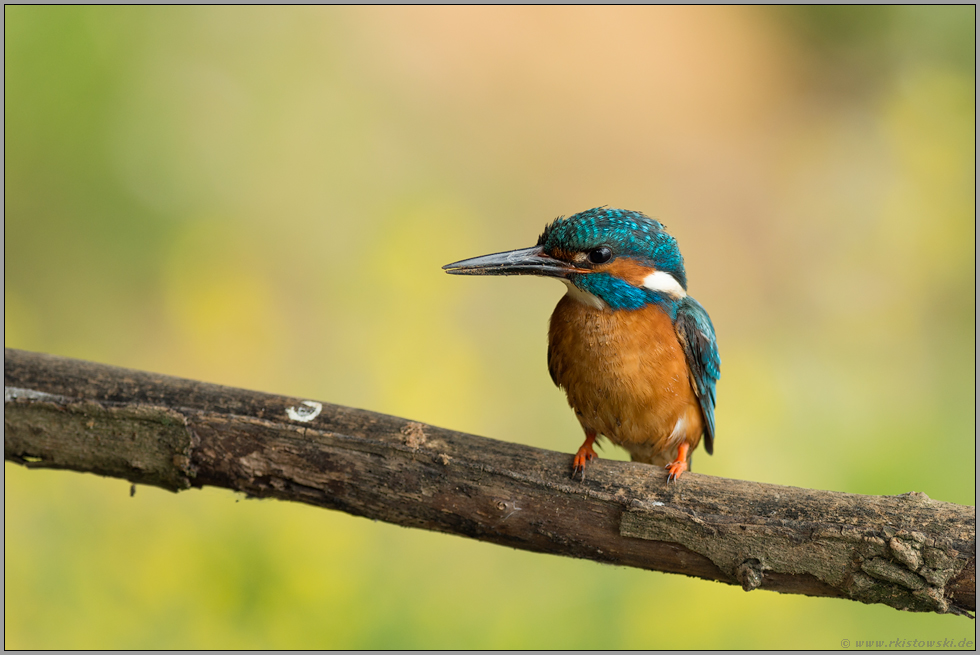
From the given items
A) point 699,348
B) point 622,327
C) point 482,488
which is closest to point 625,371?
point 622,327

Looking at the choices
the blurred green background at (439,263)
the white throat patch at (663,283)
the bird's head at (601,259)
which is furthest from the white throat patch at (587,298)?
the blurred green background at (439,263)

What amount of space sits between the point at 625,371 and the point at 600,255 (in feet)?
1.01

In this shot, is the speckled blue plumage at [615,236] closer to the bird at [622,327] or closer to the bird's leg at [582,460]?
the bird at [622,327]

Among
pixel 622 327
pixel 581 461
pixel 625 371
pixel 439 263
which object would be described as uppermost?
pixel 439 263

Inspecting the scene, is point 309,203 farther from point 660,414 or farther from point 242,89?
point 660,414

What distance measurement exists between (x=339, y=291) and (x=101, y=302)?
0.95 meters

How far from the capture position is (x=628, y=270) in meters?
1.86

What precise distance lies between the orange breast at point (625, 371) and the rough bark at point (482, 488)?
218mm

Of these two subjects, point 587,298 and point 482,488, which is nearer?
point 482,488

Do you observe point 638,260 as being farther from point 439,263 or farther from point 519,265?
point 439,263

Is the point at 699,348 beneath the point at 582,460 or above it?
above

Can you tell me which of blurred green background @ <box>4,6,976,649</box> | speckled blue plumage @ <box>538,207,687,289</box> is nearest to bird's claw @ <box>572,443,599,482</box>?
speckled blue plumage @ <box>538,207,687,289</box>

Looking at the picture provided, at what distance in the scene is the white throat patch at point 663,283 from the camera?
189 cm

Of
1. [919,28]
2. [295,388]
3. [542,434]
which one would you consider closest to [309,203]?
[295,388]
